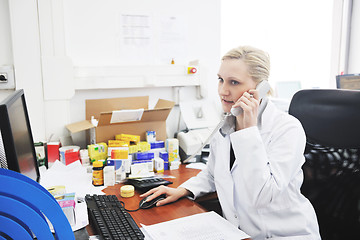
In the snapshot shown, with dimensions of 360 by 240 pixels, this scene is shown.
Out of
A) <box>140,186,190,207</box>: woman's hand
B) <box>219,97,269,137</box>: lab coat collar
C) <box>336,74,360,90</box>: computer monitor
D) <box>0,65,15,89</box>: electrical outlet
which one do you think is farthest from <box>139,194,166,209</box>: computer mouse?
<box>336,74,360,90</box>: computer monitor

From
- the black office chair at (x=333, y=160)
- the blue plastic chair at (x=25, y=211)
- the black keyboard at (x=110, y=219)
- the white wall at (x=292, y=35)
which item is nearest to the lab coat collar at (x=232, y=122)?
the black office chair at (x=333, y=160)

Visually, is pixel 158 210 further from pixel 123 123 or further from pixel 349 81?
pixel 349 81

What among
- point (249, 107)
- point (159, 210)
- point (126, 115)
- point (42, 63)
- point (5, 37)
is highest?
point (5, 37)

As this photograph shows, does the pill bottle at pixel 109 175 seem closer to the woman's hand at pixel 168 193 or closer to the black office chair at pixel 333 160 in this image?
the woman's hand at pixel 168 193

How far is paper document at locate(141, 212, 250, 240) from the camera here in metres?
0.92

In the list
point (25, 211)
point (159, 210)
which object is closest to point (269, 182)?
point (159, 210)

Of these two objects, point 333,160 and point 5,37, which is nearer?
point 333,160

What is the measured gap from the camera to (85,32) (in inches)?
72.4

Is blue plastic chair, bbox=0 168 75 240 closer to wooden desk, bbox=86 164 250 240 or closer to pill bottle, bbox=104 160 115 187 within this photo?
wooden desk, bbox=86 164 250 240

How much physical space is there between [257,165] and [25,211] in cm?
73

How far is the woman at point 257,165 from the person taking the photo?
3.38ft

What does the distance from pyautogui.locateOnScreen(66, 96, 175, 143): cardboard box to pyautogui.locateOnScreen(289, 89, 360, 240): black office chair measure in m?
0.84

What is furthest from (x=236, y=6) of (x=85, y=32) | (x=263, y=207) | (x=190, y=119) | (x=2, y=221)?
(x=2, y=221)

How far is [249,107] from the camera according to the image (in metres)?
1.09
